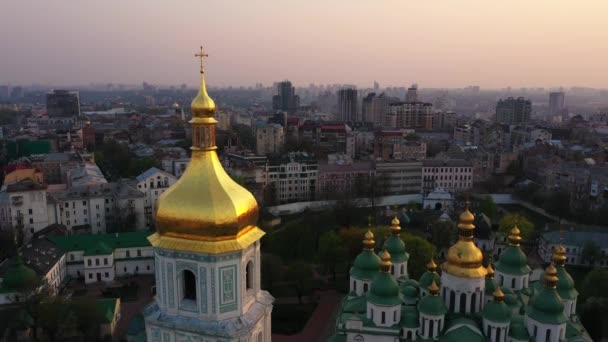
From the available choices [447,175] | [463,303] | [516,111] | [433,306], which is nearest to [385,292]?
[433,306]

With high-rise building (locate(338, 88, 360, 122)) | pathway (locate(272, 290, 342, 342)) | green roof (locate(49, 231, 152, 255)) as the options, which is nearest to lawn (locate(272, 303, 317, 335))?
pathway (locate(272, 290, 342, 342))

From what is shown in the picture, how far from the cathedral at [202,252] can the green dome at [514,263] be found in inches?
513

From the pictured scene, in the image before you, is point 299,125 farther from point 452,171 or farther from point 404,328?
point 404,328

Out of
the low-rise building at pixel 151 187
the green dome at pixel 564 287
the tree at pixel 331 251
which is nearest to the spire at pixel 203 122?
the green dome at pixel 564 287

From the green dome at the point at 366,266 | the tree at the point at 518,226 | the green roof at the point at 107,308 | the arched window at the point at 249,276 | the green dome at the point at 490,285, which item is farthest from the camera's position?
the tree at the point at 518,226

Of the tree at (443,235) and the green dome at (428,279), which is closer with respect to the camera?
the green dome at (428,279)

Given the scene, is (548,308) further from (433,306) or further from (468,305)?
(433,306)

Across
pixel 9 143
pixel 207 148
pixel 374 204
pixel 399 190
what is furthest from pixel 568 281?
pixel 9 143

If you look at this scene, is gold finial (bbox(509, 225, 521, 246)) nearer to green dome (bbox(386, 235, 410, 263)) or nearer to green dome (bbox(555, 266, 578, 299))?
green dome (bbox(555, 266, 578, 299))

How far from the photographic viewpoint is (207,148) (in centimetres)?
991

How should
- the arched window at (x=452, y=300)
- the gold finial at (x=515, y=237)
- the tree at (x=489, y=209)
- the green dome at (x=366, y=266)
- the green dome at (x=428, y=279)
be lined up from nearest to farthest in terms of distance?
the arched window at (x=452, y=300), the green dome at (x=428, y=279), the gold finial at (x=515, y=237), the green dome at (x=366, y=266), the tree at (x=489, y=209)

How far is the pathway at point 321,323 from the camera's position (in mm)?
24297

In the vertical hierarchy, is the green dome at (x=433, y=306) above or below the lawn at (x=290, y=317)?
above

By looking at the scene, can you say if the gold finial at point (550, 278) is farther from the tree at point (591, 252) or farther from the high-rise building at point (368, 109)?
the high-rise building at point (368, 109)
